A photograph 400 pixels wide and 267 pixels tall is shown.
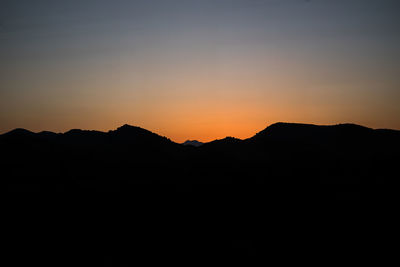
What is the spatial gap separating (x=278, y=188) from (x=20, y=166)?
32.7 metres

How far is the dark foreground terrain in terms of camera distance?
29438 millimetres

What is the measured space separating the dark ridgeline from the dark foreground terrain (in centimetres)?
17

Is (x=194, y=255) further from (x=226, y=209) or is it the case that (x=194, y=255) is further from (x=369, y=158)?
(x=369, y=158)

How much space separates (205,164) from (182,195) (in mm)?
8709

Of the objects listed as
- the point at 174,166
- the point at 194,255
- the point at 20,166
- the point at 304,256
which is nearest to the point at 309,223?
the point at 304,256

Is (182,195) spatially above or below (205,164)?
below

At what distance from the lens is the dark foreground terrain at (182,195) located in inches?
1159

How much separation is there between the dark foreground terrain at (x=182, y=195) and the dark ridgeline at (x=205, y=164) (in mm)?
171

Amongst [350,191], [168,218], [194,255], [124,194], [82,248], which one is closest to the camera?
[82,248]

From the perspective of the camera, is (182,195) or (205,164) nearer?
(182,195)

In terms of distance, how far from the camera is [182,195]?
126 feet

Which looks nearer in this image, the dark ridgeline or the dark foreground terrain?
the dark foreground terrain

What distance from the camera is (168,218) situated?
34188 mm

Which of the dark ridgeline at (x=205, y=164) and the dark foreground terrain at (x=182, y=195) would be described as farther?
the dark ridgeline at (x=205, y=164)
